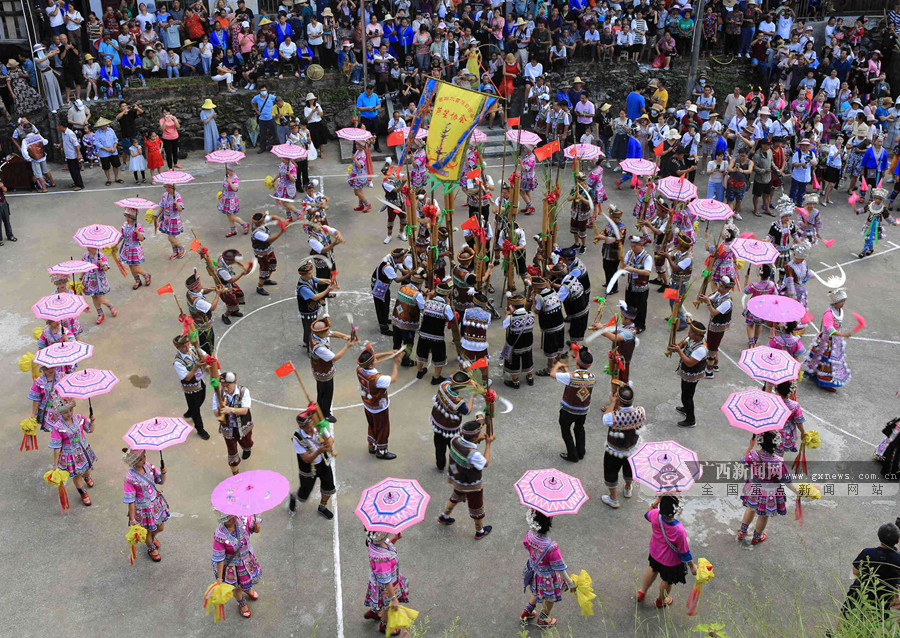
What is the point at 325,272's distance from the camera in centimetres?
1366

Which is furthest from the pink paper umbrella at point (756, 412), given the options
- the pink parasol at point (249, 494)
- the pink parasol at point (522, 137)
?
the pink parasol at point (522, 137)

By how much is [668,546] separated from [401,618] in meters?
2.67

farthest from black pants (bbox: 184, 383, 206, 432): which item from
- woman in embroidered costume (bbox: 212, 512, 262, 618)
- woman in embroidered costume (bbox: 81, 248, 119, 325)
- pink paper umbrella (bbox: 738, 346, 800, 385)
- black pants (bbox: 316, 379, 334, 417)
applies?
pink paper umbrella (bbox: 738, 346, 800, 385)

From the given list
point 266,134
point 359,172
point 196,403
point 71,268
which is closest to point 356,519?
point 196,403

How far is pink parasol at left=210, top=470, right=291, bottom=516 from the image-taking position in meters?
7.79

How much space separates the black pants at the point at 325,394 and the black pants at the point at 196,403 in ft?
4.99

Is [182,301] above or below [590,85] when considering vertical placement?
below

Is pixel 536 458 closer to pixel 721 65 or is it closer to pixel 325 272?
pixel 325 272

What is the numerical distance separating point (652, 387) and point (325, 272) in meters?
5.45

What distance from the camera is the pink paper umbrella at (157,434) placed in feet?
28.5

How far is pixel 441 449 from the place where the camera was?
1047 centimetres

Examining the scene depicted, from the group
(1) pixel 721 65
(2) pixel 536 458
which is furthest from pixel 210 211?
(1) pixel 721 65

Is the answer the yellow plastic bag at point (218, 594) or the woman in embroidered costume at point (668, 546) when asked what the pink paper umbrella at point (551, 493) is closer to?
the woman in embroidered costume at point (668, 546)

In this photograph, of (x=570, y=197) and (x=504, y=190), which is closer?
(x=504, y=190)
